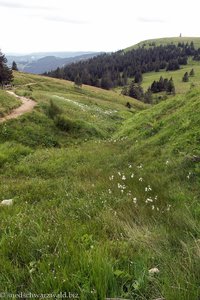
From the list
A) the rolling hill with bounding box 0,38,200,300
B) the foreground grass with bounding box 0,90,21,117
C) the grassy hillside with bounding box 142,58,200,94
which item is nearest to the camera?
the rolling hill with bounding box 0,38,200,300

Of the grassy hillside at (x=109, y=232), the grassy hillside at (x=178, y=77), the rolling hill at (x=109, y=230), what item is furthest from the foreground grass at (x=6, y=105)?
the grassy hillside at (x=178, y=77)

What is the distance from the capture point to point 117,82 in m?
155

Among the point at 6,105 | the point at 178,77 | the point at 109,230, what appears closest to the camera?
the point at 109,230

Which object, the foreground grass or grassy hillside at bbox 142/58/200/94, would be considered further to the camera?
grassy hillside at bbox 142/58/200/94

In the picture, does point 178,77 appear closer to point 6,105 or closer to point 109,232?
point 6,105

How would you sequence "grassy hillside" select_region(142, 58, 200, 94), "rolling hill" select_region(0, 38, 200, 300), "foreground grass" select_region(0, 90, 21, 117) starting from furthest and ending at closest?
1. "grassy hillside" select_region(142, 58, 200, 94)
2. "foreground grass" select_region(0, 90, 21, 117)
3. "rolling hill" select_region(0, 38, 200, 300)

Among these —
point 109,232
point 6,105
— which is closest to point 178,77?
point 6,105

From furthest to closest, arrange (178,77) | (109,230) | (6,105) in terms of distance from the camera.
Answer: (178,77) < (6,105) < (109,230)

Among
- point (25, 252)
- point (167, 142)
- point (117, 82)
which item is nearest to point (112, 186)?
point (25, 252)

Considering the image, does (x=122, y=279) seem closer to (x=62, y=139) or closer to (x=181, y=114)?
(x=181, y=114)

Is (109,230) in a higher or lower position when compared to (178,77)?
lower

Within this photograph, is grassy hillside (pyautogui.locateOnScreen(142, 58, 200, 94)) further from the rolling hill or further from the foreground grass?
the rolling hill

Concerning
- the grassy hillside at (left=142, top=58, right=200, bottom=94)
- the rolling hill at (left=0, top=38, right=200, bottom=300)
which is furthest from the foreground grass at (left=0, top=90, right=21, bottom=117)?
the grassy hillside at (left=142, top=58, right=200, bottom=94)

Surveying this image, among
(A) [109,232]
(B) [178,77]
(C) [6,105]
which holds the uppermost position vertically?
(B) [178,77]
